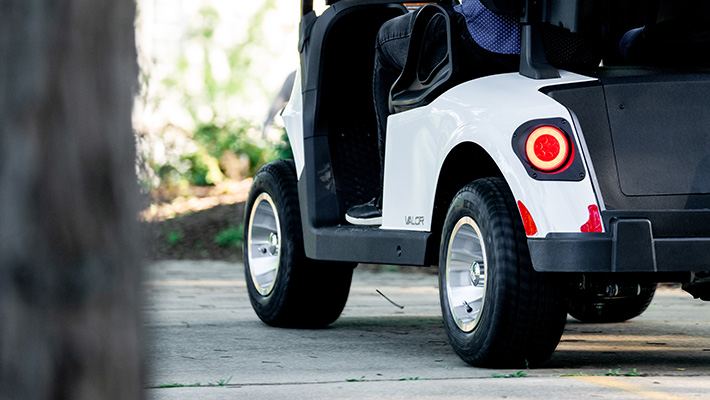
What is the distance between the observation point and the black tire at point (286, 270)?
673 cm

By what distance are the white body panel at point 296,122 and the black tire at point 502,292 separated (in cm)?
183

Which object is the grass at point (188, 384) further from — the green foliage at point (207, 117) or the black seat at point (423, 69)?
the black seat at point (423, 69)

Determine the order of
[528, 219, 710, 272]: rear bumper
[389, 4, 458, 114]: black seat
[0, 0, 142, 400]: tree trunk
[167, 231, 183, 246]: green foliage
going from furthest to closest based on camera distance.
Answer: [167, 231, 183, 246]: green foliage
[389, 4, 458, 114]: black seat
[528, 219, 710, 272]: rear bumper
[0, 0, 142, 400]: tree trunk

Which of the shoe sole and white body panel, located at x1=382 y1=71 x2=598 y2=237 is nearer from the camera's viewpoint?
white body panel, located at x1=382 y1=71 x2=598 y2=237

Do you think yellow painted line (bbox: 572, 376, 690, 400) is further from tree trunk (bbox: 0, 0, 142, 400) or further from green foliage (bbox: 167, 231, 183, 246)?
green foliage (bbox: 167, 231, 183, 246)

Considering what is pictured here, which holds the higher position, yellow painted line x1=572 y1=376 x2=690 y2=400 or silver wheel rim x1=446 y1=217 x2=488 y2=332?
silver wheel rim x1=446 y1=217 x2=488 y2=332

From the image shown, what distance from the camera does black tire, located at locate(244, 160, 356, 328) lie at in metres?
6.73

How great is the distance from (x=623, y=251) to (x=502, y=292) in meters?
0.52

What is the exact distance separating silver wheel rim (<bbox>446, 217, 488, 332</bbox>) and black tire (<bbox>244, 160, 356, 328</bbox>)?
1662 millimetres

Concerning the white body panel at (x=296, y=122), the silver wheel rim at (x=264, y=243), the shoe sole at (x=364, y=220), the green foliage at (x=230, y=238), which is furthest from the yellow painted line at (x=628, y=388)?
the green foliage at (x=230, y=238)

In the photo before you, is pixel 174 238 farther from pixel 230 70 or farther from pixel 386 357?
pixel 230 70

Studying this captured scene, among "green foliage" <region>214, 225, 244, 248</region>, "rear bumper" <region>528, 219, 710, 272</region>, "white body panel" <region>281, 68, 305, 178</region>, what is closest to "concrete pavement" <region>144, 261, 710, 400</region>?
"rear bumper" <region>528, 219, 710, 272</region>

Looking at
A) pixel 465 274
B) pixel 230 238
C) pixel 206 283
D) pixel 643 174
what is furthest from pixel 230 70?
pixel 643 174

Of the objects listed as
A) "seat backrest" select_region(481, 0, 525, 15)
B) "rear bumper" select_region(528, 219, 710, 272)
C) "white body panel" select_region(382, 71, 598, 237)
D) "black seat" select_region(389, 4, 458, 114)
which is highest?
"seat backrest" select_region(481, 0, 525, 15)
